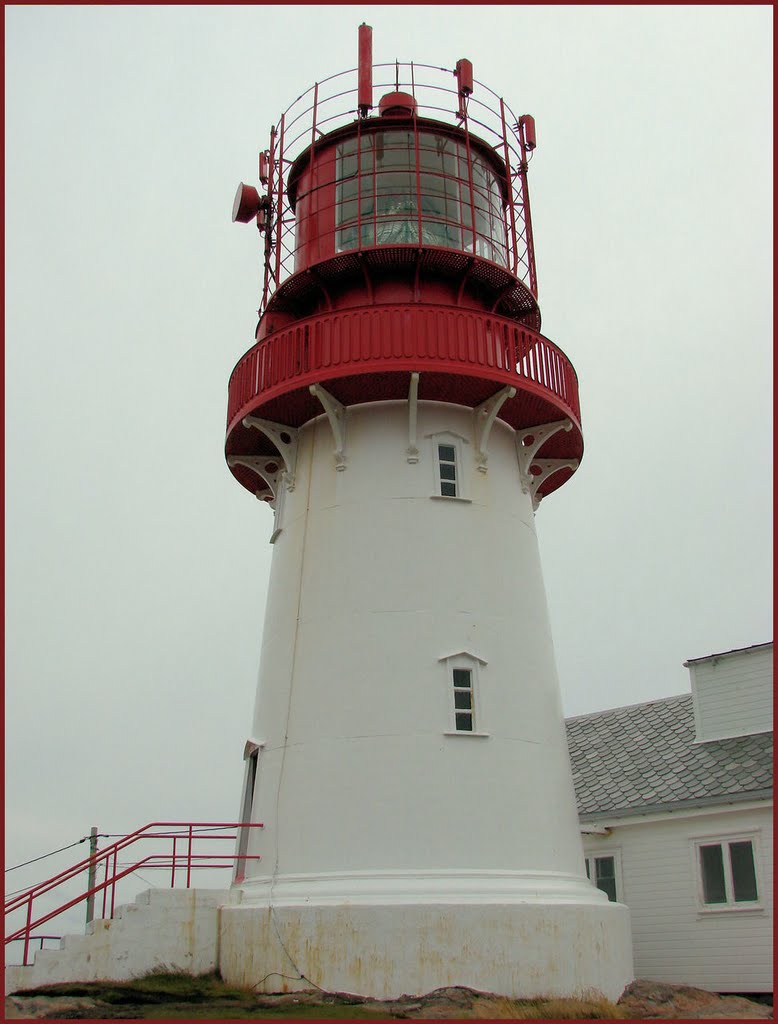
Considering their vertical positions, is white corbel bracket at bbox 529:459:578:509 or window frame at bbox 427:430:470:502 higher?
white corbel bracket at bbox 529:459:578:509

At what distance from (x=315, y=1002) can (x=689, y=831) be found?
8.06 meters

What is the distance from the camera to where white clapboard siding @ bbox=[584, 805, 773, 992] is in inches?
672

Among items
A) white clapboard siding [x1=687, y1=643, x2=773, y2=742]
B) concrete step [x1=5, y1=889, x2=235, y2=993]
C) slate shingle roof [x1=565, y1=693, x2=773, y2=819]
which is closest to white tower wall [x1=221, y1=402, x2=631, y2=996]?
concrete step [x1=5, y1=889, x2=235, y2=993]

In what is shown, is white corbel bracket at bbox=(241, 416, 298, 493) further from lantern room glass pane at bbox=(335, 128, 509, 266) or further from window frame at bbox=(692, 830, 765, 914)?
window frame at bbox=(692, 830, 765, 914)

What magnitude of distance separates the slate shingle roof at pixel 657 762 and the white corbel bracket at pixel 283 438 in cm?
858

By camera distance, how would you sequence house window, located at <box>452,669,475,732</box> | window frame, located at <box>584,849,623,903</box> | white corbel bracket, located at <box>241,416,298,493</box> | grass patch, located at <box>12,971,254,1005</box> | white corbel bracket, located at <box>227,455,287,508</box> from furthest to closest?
white corbel bracket, located at <box>227,455,287,508</box>
window frame, located at <box>584,849,623,903</box>
white corbel bracket, located at <box>241,416,298,493</box>
house window, located at <box>452,669,475,732</box>
grass patch, located at <box>12,971,254,1005</box>

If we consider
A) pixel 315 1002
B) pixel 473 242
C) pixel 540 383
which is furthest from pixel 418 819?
pixel 473 242

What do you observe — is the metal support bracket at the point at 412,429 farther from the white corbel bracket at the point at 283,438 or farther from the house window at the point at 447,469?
the white corbel bracket at the point at 283,438

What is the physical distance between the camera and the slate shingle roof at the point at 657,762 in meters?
18.3

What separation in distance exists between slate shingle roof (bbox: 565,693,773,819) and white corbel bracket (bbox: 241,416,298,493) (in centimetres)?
858

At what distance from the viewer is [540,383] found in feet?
57.4

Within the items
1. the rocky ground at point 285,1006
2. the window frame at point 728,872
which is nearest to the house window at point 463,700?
the rocky ground at point 285,1006

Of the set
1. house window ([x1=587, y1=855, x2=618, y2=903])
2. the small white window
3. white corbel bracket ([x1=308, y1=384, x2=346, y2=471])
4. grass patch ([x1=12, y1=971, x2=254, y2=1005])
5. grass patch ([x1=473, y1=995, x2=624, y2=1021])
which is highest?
white corbel bracket ([x1=308, y1=384, x2=346, y2=471])

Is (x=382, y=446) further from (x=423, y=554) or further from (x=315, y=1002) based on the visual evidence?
(x=315, y=1002)
